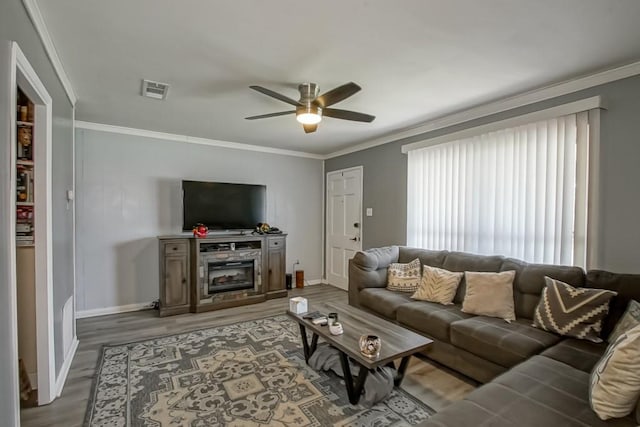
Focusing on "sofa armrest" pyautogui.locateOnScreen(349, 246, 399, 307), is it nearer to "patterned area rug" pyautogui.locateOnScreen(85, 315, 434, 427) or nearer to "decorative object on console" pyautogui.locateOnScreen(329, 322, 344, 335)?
"patterned area rug" pyautogui.locateOnScreen(85, 315, 434, 427)

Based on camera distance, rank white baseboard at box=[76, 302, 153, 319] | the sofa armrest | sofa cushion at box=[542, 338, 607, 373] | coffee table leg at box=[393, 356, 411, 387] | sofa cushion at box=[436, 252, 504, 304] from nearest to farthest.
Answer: sofa cushion at box=[542, 338, 607, 373] → coffee table leg at box=[393, 356, 411, 387] → sofa cushion at box=[436, 252, 504, 304] → the sofa armrest → white baseboard at box=[76, 302, 153, 319]

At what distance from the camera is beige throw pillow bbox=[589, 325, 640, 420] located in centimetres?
130

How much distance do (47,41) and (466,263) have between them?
3.82m

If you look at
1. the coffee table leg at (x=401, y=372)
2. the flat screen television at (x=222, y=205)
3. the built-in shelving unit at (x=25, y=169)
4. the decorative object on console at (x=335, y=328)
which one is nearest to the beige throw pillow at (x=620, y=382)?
the coffee table leg at (x=401, y=372)

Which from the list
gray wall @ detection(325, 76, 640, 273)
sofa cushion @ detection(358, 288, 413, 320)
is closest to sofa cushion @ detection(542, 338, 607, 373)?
gray wall @ detection(325, 76, 640, 273)

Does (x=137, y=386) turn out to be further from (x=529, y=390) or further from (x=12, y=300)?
(x=529, y=390)

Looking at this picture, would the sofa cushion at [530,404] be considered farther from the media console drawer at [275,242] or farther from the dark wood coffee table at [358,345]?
the media console drawer at [275,242]

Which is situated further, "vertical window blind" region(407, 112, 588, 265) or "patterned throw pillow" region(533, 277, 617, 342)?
"vertical window blind" region(407, 112, 588, 265)

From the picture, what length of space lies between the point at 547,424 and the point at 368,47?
228cm

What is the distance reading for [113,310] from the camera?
4.08 metres

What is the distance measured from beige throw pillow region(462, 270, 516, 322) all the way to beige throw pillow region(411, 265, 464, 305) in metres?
0.20

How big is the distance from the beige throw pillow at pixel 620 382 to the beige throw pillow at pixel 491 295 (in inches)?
45.6

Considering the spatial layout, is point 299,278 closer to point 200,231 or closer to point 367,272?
point 200,231

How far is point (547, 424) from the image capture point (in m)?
1.31
